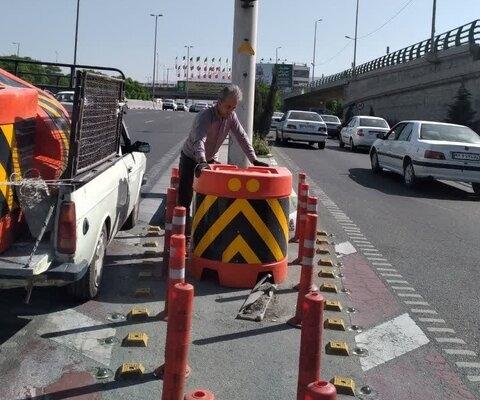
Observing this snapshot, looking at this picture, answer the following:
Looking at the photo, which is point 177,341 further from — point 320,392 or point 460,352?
point 460,352

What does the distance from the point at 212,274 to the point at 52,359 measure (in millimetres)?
2108

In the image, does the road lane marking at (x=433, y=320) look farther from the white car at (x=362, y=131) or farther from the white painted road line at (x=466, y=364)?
the white car at (x=362, y=131)

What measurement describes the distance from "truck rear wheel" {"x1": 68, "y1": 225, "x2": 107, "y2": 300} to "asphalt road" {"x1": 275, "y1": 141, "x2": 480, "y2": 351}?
2941 mm

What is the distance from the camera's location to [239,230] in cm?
568

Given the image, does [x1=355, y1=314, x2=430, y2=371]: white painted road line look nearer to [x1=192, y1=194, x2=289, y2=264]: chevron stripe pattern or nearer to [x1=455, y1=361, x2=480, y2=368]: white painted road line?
[x1=455, y1=361, x2=480, y2=368]: white painted road line

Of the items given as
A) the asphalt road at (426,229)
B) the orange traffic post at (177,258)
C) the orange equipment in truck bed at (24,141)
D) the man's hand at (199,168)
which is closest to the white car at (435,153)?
the asphalt road at (426,229)

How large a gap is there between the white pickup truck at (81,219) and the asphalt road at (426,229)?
2.98 meters

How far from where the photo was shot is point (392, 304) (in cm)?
560

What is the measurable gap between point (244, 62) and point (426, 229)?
363 centimetres

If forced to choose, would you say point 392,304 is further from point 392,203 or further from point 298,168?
point 298,168

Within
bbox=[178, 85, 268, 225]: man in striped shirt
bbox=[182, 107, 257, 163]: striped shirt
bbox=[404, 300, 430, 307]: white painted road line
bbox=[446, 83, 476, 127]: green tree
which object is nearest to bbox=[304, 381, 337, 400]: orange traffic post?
bbox=[404, 300, 430, 307]: white painted road line

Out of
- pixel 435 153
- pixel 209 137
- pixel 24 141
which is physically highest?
pixel 435 153

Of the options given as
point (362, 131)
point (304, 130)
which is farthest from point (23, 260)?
point (362, 131)

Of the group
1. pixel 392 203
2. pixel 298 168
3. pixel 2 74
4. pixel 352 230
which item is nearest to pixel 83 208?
pixel 2 74
